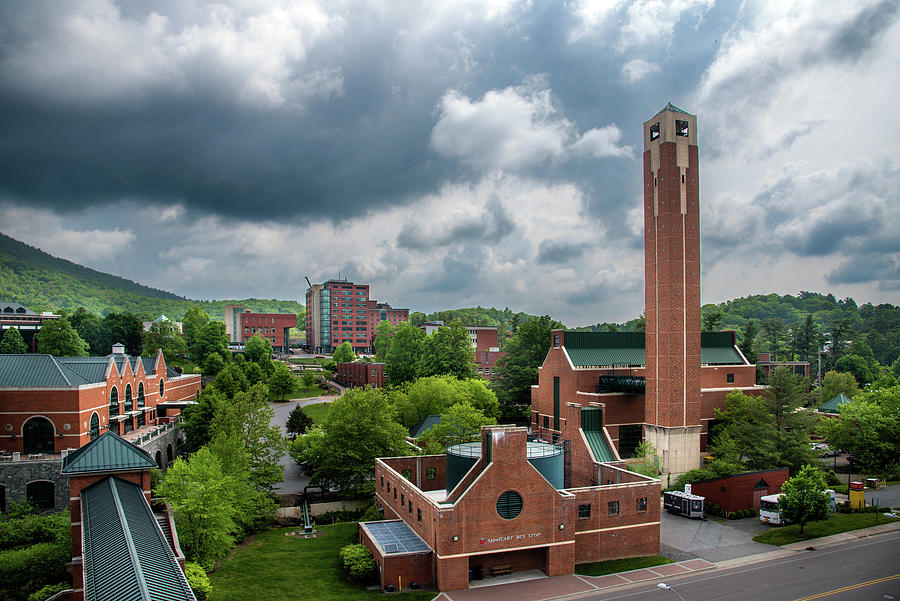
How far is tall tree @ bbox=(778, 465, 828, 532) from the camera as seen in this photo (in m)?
38.9

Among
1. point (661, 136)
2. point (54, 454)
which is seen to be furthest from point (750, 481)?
point (54, 454)

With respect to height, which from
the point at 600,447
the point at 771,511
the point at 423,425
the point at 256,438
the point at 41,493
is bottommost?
the point at 771,511

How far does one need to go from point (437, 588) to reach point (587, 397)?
99.2 feet

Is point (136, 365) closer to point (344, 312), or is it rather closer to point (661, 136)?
point (661, 136)

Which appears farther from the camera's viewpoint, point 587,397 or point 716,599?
point 587,397

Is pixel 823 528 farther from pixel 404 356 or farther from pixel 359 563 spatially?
pixel 404 356

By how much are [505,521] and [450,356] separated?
58.8 meters

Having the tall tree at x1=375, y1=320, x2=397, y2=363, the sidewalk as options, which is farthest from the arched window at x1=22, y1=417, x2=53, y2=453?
the tall tree at x1=375, y1=320, x2=397, y2=363

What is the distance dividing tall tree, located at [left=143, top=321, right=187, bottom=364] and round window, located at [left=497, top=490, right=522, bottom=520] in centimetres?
9436

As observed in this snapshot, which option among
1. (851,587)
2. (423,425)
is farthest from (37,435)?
(851,587)

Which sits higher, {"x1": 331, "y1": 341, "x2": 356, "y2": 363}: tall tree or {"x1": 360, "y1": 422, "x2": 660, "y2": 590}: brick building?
{"x1": 331, "y1": 341, "x2": 356, "y2": 363}: tall tree

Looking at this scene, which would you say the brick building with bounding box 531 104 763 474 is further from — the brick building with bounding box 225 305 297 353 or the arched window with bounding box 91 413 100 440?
the brick building with bounding box 225 305 297 353

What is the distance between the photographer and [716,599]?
99.2ft

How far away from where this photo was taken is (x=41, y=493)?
44.9 meters
